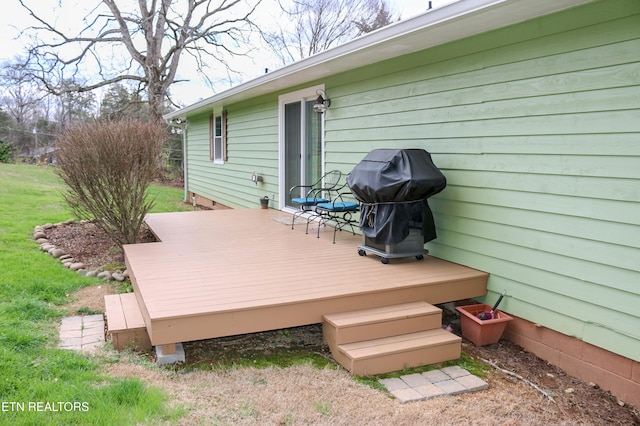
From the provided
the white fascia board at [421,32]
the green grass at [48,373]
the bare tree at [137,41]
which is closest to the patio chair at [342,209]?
the white fascia board at [421,32]

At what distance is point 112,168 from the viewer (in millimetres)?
5453

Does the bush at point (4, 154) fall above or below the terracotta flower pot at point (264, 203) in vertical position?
above

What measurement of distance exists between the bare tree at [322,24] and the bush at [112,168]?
1472 centimetres

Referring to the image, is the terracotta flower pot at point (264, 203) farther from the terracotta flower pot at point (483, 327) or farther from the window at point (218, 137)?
the terracotta flower pot at point (483, 327)

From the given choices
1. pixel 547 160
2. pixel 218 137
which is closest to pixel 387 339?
pixel 547 160

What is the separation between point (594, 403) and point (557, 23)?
238 cm

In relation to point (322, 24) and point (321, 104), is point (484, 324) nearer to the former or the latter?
point (321, 104)

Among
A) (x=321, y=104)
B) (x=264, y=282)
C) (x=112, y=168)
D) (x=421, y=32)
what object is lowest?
(x=264, y=282)

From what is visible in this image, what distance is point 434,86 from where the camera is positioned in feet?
14.5

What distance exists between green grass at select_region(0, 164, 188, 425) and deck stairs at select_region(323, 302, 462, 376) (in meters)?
1.12

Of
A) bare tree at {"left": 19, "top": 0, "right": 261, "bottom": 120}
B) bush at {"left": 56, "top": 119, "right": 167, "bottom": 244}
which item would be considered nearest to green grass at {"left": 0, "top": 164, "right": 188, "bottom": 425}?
bush at {"left": 56, "top": 119, "right": 167, "bottom": 244}

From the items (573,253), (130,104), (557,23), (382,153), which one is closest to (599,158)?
(573,253)

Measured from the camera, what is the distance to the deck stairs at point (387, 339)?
3059 millimetres

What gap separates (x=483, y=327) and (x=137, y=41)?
60.7 feet
